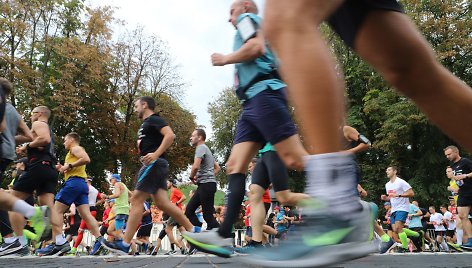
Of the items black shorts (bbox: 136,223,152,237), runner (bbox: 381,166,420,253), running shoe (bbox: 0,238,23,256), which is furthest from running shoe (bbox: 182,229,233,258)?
black shorts (bbox: 136,223,152,237)

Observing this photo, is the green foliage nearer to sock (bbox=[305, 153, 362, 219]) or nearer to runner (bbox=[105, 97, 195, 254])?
runner (bbox=[105, 97, 195, 254])

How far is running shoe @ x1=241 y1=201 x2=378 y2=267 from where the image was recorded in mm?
1385

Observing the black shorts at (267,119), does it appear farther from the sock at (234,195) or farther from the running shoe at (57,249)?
the running shoe at (57,249)

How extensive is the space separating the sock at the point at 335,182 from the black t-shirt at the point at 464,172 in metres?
9.67

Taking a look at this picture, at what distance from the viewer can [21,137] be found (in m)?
7.38

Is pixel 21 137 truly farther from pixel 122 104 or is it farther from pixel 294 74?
pixel 122 104

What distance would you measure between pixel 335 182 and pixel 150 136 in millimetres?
5755

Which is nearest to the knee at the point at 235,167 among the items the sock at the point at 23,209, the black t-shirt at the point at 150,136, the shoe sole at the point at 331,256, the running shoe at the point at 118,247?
the sock at the point at 23,209

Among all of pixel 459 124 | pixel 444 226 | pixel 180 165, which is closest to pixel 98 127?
pixel 180 165

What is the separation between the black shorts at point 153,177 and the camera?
6.62m

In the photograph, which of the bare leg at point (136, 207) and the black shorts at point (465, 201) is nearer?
the bare leg at point (136, 207)

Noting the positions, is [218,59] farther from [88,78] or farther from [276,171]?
[88,78]

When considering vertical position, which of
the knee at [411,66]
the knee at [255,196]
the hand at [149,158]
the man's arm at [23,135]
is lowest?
the knee at [255,196]

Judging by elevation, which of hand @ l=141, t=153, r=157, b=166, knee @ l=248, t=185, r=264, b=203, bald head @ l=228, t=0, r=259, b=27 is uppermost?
bald head @ l=228, t=0, r=259, b=27
